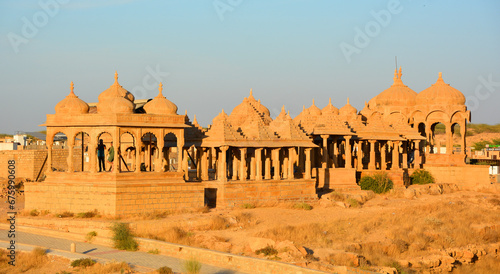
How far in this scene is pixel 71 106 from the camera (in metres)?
25.9

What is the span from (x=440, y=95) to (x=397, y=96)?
365cm

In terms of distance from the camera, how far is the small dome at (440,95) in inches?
1538

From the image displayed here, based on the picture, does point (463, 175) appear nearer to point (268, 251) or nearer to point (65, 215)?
point (268, 251)

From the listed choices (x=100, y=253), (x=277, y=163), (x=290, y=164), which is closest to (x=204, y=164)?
(x=277, y=163)

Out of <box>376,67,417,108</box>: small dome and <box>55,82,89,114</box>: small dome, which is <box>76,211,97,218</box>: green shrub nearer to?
<box>55,82,89,114</box>: small dome

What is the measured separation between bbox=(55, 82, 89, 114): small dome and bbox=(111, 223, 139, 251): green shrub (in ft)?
22.3

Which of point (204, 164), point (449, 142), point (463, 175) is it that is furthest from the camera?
point (449, 142)

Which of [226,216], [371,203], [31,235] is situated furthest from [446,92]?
[31,235]

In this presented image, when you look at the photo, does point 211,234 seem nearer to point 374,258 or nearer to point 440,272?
point 374,258

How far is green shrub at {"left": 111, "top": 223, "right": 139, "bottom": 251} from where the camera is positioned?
65.4ft

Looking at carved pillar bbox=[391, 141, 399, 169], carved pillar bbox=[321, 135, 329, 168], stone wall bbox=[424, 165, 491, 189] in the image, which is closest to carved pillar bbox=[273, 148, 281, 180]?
carved pillar bbox=[321, 135, 329, 168]

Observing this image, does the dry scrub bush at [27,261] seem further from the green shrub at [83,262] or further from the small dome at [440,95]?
the small dome at [440,95]

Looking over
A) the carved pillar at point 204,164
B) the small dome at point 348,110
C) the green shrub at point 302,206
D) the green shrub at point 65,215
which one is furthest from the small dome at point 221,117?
the green shrub at point 65,215

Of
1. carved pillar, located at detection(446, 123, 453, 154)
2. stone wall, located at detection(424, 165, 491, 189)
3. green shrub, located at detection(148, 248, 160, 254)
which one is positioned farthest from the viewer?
carved pillar, located at detection(446, 123, 453, 154)
